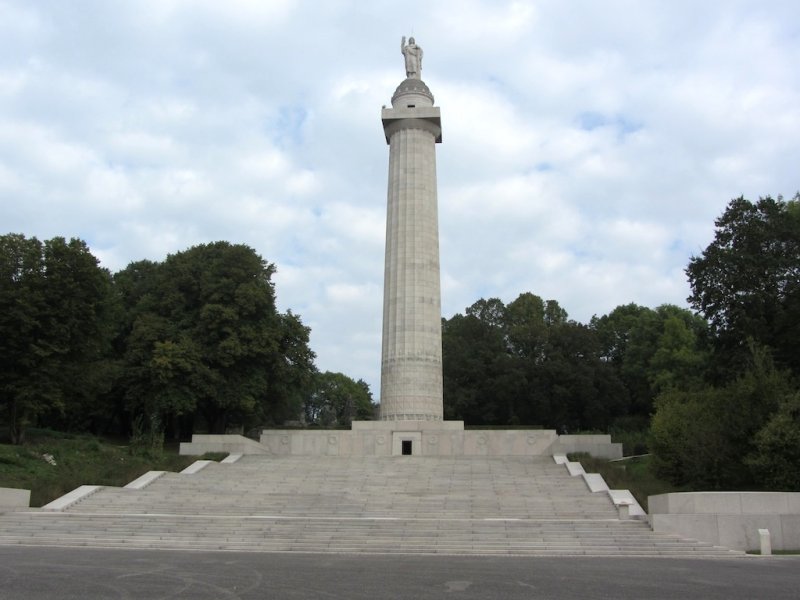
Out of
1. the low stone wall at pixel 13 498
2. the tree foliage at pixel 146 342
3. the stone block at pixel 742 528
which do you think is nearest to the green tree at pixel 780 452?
the stone block at pixel 742 528

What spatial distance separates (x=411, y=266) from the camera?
36.9m

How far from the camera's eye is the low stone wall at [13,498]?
62.3ft

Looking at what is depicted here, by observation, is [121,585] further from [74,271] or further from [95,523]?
[74,271]

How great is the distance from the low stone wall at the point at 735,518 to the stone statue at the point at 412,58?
2986 centimetres

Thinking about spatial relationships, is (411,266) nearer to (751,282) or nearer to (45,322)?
(751,282)

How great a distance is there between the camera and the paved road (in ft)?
29.7

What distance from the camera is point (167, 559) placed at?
42.5 feet

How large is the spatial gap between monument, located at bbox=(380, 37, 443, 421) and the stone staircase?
855 centimetres

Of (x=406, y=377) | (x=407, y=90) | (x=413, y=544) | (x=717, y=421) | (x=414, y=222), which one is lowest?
(x=413, y=544)

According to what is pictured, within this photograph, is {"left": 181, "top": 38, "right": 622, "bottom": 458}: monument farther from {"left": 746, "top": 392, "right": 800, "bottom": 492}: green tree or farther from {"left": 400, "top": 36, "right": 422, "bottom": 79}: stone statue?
{"left": 746, "top": 392, "right": 800, "bottom": 492}: green tree

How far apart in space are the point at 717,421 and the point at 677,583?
1134 cm

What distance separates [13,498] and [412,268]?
71.4 feet

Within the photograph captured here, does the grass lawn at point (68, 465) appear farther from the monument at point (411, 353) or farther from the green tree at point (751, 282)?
the green tree at point (751, 282)

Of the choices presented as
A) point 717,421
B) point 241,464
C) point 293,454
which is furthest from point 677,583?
point 293,454
